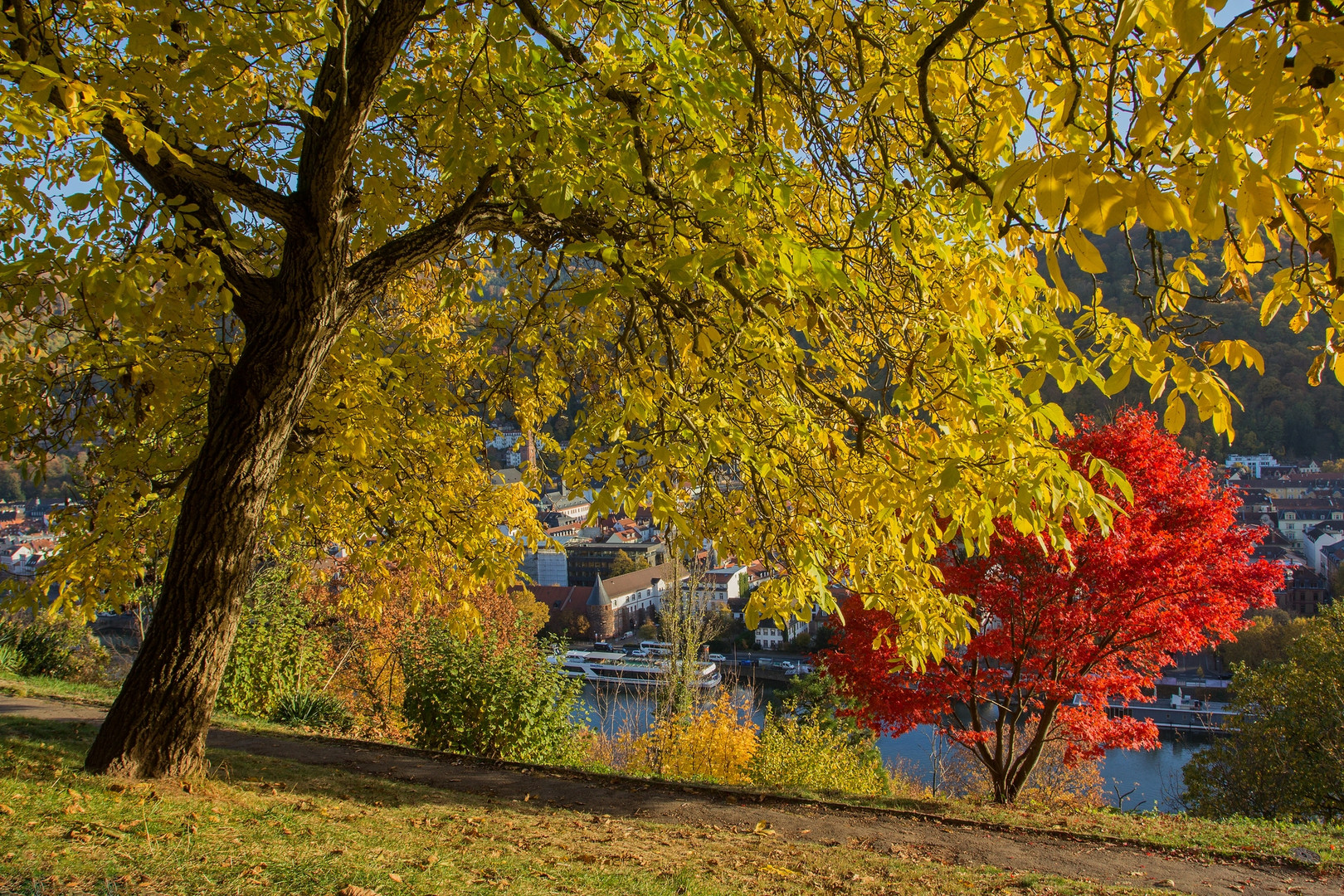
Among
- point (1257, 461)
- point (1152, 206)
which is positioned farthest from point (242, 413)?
point (1257, 461)

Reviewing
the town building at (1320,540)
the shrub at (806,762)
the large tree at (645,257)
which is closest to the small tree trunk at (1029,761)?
the shrub at (806,762)

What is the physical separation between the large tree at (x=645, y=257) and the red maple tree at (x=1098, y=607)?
480 cm

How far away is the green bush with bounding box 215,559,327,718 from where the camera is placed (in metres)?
9.80

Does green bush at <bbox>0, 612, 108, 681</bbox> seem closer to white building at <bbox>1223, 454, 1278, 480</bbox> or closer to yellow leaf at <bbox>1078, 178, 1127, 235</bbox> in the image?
yellow leaf at <bbox>1078, 178, 1127, 235</bbox>

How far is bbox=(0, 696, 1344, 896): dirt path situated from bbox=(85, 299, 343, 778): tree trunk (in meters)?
2.73

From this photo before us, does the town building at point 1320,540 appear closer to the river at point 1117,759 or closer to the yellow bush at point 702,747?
the river at point 1117,759

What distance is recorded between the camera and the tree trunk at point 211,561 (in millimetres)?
3801

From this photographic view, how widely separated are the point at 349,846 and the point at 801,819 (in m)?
3.70

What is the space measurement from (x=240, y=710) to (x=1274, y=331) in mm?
28007

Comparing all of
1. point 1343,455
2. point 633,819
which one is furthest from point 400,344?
point 1343,455

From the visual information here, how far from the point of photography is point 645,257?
10.9ft

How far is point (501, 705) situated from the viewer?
8289 mm

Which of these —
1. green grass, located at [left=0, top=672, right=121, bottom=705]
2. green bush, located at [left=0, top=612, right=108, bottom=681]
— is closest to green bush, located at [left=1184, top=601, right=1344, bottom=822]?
green grass, located at [left=0, top=672, right=121, bottom=705]

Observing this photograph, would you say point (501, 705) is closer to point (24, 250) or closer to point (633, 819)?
point (633, 819)
